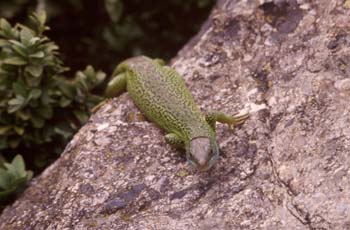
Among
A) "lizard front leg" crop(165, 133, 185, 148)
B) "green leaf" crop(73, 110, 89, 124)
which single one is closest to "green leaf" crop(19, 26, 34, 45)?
"green leaf" crop(73, 110, 89, 124)

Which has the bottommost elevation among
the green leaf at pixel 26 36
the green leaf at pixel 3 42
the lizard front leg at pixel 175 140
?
the lizard front leg at pixel 175 140

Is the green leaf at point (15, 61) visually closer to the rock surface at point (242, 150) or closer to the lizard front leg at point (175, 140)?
the rock surface at point (242, 150)

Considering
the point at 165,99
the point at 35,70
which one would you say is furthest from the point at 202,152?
the point at 35,70

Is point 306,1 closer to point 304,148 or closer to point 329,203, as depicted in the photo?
point 304,148

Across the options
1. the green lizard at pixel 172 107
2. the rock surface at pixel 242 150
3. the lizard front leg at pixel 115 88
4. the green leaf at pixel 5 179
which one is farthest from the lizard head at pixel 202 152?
the green leaf at pixel 5 179

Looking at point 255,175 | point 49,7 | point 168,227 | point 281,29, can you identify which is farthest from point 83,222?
point 49,7

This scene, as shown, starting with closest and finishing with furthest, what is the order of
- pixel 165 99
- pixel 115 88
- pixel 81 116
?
pixel 165 99, pixel 115 88, pixel 81 116

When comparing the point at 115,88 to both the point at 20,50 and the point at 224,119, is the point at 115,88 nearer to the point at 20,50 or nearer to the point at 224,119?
the point at 20,50
